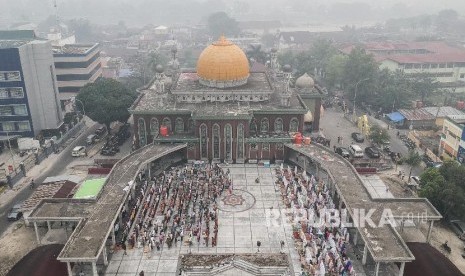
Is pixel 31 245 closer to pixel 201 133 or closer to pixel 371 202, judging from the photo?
pixel 201 133

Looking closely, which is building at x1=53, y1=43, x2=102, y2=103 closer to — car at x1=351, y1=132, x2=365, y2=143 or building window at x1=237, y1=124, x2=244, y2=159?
building window at x1=237, y1=124, x2=244, y2=159

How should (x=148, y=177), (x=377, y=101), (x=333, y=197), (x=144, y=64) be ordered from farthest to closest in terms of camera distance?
(x=144, y=64) → (x=377, y=101) → (x=148, y=177) → (x=333, y=197)

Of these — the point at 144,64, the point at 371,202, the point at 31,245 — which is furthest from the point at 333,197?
the point at 144,64

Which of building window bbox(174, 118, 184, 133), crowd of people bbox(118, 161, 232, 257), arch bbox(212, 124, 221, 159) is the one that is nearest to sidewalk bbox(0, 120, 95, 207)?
crowd of people bbox(118, 161, 232, 257)

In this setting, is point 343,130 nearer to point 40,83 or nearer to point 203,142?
point 203,142

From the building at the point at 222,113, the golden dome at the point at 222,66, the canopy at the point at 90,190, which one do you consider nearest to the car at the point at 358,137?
the building at the point at 222,113
